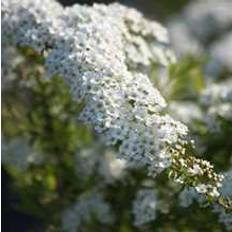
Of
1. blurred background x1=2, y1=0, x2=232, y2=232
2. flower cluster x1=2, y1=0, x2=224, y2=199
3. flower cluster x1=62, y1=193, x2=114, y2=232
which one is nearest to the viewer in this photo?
→ flower cluster x1=2, y1=0, x2=224, y2=199

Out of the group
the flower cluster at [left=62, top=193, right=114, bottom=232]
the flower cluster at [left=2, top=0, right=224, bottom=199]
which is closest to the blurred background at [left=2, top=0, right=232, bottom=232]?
the flower cluster at [left=62, top=193, right=114, bottom=232]

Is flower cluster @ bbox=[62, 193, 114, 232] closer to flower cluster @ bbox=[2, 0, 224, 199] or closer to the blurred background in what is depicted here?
the blurred background

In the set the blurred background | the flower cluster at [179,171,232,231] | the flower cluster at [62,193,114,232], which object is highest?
the blurred background

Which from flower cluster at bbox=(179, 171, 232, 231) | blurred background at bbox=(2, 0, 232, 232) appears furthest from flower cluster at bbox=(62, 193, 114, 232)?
flower cluster at bbox=(179, 171, 232, 231)

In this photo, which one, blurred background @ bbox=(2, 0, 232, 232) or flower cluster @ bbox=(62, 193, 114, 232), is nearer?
blurred background @ bbox=(2, 0, 232, 232)

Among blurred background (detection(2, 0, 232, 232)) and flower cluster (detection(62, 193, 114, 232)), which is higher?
blurred background (detection(2, 0, 232, 232))

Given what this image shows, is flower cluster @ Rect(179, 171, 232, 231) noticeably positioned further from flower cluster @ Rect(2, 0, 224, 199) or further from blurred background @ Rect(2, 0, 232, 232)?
blurred background @ Rect(2, 0, 232, 232)

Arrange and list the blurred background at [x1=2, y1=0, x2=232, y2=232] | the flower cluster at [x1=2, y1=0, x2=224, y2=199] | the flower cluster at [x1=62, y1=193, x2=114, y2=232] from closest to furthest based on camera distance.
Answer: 1. the flower cluster at [x1=2, y1=0, x2=224, y2=199]
2. the blurred background at [x1=2, y1=0, x2=232, y2=232]
3. the flower cluster at [x1=62, y1=193, x2=114, y2=232]

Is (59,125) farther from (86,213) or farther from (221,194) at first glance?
(221,194)

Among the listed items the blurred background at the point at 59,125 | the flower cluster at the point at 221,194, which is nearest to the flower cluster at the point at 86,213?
the blurred background at the point at 59,125
